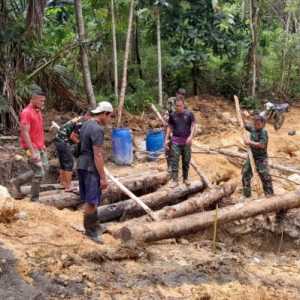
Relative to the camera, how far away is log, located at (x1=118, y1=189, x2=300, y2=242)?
6.46 m

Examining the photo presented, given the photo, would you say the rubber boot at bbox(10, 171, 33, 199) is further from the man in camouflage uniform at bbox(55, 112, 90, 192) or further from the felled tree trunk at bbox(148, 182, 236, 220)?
the felled tree trunk at bbox(148, 182, 236, 220)

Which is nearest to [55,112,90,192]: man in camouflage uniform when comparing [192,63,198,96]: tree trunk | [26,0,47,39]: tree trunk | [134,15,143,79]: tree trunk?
[26,0,47,39]: tree trunk

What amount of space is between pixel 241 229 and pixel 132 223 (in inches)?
89.7

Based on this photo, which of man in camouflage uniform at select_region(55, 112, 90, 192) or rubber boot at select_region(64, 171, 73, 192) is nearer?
man in camouflage uniform at select_region(55, 112, 90, 192)

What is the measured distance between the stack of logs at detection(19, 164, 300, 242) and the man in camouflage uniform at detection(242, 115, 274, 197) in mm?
291

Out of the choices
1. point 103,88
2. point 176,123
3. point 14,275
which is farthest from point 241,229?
point 103,88

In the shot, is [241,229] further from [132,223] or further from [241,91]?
[241,91]

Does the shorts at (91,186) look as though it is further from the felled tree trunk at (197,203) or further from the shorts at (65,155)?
the shorts at (65,155)

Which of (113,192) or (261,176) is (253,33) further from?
(113,192)

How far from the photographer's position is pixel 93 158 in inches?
230

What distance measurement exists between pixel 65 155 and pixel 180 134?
6.29ft

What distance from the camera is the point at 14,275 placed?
478 cm

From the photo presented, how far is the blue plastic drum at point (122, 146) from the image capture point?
35.3 feet

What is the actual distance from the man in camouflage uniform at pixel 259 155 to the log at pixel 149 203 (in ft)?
2.52
